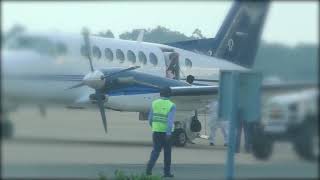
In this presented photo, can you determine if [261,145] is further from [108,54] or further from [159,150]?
[108,54]

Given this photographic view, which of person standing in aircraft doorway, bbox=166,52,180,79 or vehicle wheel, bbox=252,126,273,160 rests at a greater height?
vehicle wheel, bbox=252,126,273,160

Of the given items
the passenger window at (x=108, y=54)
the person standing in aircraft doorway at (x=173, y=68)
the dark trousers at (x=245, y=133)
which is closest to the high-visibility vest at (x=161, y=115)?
the dark trousers at (x=245, y=133)

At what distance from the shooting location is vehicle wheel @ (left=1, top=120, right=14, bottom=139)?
558cm

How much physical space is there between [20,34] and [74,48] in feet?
4.52

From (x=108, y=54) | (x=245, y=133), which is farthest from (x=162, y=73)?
(x=245, y=133)

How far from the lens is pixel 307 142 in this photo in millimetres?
5902

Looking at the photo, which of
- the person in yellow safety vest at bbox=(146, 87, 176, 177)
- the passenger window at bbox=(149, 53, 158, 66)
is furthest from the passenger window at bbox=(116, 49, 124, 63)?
the person in yellow safety vest at bbox=(146, 87, 176, 177)

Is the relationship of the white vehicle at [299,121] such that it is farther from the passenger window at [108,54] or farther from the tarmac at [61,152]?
the passenger window at [108,54]

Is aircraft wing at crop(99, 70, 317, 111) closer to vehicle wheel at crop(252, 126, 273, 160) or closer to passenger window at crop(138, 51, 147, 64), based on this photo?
passenger window at crop(138, 51, 147, 64)

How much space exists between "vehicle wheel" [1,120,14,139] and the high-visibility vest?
345 inches

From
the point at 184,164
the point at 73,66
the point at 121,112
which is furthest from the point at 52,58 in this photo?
the point at 121,112

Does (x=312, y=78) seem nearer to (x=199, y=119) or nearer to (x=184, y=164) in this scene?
(x=184, y=164)

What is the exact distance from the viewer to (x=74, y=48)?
7.10 meters

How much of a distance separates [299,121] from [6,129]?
199 cm
